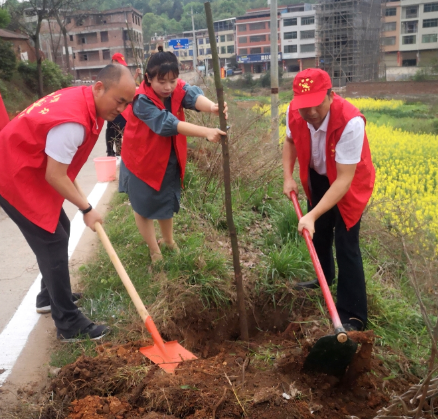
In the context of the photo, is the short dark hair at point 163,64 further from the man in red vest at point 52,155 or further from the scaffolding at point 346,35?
the scaffolding at point 346,35

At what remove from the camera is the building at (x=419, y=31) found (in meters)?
18.3

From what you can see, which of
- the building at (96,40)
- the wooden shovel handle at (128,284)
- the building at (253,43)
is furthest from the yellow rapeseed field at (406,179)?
the building at (96,40)

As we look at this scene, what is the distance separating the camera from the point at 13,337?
128 inches

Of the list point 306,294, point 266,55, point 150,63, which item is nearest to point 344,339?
point 306,294

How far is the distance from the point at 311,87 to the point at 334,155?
44cm

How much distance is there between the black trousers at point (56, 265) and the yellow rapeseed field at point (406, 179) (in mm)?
3083

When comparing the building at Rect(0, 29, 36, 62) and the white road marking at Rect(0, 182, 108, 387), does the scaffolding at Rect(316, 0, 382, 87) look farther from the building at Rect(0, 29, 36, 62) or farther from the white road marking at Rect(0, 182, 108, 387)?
the white road marking at Rect(0, 182, 108, 387)

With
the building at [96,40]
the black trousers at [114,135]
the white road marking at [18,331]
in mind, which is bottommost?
the white road marking at [18,331]

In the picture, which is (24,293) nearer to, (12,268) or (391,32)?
(12,268)

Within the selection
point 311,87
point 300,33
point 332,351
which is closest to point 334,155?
point 311,87

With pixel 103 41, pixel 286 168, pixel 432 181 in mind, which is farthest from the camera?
pixel 103 41

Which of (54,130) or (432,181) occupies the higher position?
(54,130)

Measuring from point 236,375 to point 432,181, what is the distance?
7173 millimetres

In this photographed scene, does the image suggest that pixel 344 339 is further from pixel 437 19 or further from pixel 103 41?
pixel 103 41
